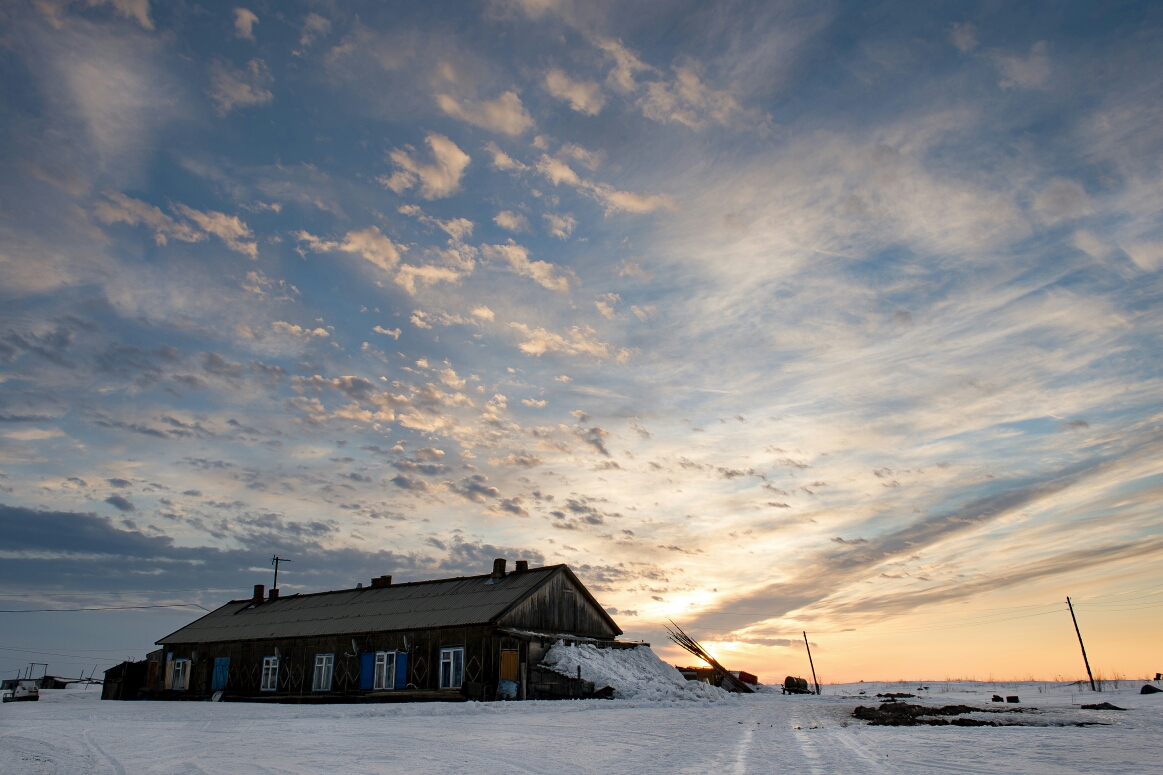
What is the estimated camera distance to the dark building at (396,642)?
3591 cm

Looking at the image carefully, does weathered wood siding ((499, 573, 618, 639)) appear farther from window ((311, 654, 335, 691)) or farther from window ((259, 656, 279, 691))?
window ((259, 656, 279, 691))

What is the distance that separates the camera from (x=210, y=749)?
14.7 m

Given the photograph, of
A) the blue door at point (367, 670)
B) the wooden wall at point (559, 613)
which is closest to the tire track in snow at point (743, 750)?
the wooden wall at point (559, 613)

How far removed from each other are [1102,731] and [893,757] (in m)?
8.87

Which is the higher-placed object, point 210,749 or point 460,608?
point 460,608

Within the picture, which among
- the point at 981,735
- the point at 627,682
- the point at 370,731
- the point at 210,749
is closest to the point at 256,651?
the point at 627,682

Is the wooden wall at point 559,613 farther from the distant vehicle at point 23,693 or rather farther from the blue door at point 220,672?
the distant vehicle at point 23,693

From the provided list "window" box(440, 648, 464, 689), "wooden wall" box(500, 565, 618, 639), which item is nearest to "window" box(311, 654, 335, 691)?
"window" box(440, 648, 464, 689)

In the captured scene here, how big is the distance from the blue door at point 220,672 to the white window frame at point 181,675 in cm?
312

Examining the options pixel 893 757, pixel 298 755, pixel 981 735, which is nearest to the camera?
pixel 893 757

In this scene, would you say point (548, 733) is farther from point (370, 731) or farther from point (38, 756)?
point (38, 756)

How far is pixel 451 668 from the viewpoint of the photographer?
36375mm

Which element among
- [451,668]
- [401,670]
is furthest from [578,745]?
[401,670]

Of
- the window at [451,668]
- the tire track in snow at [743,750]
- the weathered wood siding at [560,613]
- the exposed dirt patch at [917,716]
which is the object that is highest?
the weathered wood siding at [560,613]
